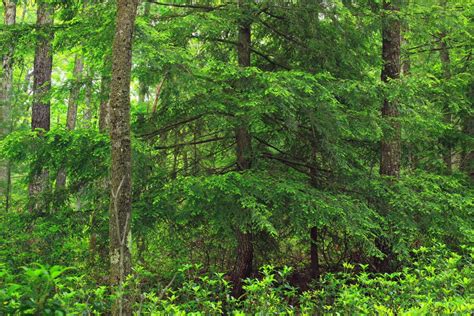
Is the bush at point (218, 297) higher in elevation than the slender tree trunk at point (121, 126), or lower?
lower

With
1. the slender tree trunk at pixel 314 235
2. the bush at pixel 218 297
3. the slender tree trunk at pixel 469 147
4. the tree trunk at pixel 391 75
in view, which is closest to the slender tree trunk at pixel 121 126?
the bush at pixel 218 297

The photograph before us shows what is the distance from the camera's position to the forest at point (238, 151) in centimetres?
612

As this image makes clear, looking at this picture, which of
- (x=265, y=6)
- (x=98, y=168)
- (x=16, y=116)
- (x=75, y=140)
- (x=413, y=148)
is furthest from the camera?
(x=16, y=116)

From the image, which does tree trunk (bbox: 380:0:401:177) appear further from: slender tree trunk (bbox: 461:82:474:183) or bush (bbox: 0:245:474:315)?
bush (bbox: 0:245:474:315)

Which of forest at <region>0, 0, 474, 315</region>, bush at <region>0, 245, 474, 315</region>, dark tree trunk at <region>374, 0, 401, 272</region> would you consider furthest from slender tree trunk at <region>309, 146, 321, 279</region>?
bush at <region>0, 245, 474, 315</region>

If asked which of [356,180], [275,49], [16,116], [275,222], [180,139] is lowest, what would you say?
[275,222]

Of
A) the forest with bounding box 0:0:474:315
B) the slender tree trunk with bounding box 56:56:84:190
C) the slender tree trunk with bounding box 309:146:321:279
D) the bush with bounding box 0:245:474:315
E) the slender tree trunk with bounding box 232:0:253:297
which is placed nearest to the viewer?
the bush with bounding box 0:245:474:315

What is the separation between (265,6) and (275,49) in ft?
4.73

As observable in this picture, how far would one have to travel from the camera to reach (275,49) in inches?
379

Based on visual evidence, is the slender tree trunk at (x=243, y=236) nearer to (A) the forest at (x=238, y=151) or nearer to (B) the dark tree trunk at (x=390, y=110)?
(A) the forest at (x=238, y=151)

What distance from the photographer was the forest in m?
6.12

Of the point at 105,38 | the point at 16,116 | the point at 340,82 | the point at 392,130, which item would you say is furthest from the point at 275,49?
the point at 16,116

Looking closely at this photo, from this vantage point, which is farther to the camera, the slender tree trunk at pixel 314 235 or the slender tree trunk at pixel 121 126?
the slender tree trunk at pixel 314 235

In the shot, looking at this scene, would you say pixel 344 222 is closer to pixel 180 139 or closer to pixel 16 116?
pixel 180 139
